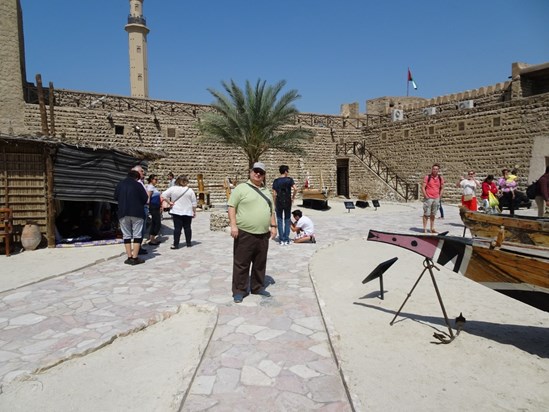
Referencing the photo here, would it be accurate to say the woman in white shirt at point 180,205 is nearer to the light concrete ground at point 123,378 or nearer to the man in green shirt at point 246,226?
the man in green shirt at point 246,226

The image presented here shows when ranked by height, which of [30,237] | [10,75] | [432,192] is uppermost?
[10,75]

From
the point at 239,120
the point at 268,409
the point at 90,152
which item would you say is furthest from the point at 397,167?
the point at 268,409

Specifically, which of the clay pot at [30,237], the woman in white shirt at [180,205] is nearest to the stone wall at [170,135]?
the woman in white shirt at [180,205]

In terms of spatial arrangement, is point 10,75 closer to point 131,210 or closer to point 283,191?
point 131,210

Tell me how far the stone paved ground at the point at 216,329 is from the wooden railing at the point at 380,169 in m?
16.5

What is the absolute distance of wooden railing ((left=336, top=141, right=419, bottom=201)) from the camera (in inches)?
833

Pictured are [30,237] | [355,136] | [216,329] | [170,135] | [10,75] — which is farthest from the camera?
[355,136]

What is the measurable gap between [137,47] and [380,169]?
92.7ft

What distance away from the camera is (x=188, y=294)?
459 cm

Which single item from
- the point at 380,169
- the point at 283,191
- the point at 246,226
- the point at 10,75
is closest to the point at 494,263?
the point at 246,226

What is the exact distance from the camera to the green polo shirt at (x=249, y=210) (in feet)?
14.2

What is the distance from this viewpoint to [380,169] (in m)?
23.5

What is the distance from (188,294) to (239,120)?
441 inches

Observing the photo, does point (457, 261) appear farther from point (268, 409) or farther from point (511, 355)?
point (268, 409)
